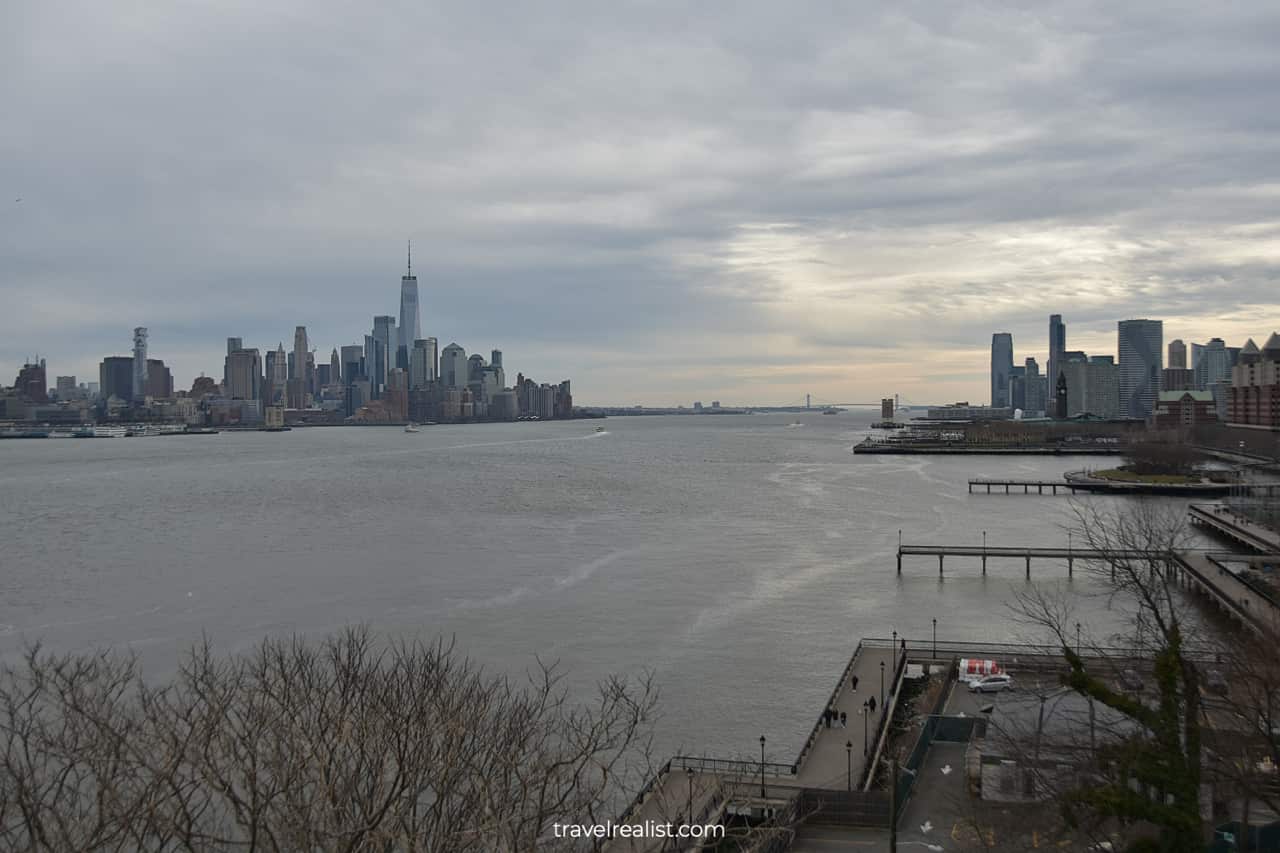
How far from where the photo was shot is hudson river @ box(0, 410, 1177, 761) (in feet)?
82.4

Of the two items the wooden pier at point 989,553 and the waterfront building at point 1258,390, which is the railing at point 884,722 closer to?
the wooden pier at point 989,553

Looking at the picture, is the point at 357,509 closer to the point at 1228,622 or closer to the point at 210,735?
the point at 1228,622

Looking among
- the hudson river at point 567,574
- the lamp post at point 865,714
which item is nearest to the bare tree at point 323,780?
the lamp post at point 865,714

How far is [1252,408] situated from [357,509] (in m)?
114

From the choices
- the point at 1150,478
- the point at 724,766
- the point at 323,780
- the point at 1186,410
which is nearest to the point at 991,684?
the point at 724,766

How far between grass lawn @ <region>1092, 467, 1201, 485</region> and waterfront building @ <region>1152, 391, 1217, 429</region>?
7435 cm

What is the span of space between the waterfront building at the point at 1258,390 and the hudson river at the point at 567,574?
2579 inches

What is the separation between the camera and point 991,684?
21.2 meters

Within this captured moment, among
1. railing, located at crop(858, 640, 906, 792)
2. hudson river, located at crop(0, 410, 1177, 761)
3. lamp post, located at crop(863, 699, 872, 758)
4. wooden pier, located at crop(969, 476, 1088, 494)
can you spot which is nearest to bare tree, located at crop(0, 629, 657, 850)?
railing, located at crop(858, 640, 906, 792)

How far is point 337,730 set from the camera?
1052 centimetres

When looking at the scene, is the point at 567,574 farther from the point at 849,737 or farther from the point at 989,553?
the point at 849,737

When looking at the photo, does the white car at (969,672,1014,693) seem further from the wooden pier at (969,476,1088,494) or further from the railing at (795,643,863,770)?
the wooden pier at (969,476,1088,494)

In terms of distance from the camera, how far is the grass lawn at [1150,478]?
2854 inches

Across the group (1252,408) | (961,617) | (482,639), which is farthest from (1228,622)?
(1252,408)
